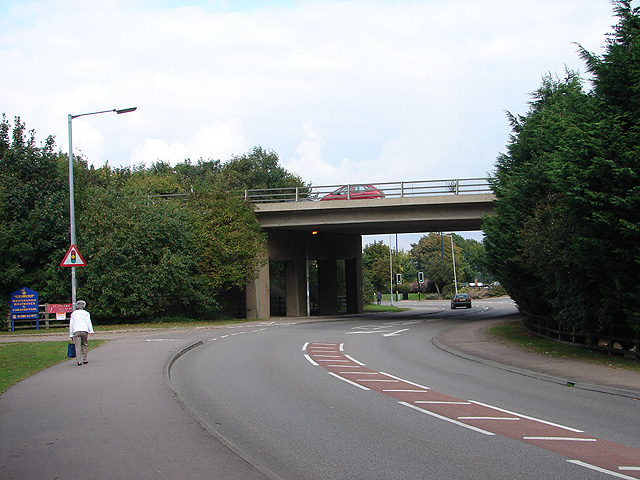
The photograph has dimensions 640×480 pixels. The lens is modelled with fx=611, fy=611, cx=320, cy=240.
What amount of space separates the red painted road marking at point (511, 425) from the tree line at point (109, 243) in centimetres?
2115

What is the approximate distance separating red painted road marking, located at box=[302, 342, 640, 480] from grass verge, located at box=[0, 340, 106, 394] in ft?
22.4

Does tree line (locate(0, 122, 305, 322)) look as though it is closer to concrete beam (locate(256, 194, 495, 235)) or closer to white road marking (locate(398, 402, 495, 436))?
concrete beam (locate(256, 194, 495, 235))

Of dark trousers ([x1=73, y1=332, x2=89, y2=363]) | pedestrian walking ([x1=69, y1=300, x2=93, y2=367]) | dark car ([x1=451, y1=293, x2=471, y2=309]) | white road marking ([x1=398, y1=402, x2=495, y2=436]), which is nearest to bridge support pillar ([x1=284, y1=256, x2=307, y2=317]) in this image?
dark car ([x1=451, y1=293, x2=471, y2=309])

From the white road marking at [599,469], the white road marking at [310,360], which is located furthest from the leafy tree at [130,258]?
the white road marking at [599,469]

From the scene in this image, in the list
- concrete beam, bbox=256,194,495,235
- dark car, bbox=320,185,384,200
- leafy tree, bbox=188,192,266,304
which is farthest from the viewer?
dark car, bbox=320,185,384,200

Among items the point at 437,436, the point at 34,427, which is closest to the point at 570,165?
the point at 437,436

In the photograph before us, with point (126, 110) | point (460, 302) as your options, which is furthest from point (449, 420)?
point (460, 302)

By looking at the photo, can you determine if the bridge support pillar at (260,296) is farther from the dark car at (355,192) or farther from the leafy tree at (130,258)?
the dark car at (355,192)

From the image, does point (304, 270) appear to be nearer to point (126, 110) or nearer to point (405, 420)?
point (126, 110)

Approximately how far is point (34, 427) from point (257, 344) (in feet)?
41.8

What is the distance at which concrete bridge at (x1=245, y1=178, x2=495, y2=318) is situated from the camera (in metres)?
34.7

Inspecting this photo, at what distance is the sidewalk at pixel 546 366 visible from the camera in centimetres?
1180

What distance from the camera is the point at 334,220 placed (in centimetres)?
3656

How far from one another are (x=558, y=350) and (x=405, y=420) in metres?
10.8
